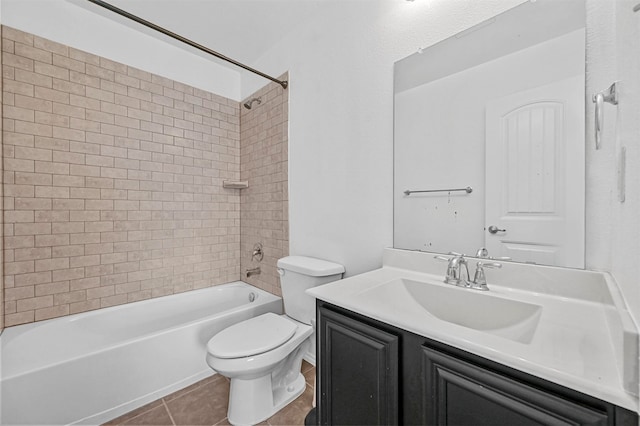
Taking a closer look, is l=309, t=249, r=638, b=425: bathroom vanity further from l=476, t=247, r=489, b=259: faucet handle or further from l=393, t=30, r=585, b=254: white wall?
l=393, t=30, r=585, b=254: white wall

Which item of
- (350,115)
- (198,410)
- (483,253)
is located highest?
(350,115)

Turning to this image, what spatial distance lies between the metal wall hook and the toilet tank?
1.26 m

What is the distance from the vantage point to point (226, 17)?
195 cm

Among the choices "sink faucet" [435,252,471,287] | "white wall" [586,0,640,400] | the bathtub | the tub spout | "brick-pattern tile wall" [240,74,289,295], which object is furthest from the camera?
the tub spout

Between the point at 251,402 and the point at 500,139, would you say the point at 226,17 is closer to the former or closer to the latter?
the point at 500,139

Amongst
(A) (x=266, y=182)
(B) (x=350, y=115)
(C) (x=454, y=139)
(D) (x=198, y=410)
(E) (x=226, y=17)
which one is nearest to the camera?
(C) (x=454, y=139)

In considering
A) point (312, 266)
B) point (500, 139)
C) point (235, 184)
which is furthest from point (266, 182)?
point (500, 139)

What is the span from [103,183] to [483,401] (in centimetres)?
254

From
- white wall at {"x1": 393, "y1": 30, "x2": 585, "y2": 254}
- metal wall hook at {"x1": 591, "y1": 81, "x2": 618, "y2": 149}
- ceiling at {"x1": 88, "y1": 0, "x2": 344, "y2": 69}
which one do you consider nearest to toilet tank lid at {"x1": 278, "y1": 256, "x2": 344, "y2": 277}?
white wall at {"x1": 393, "y1": 30, "x2": 585, "y2": 254}

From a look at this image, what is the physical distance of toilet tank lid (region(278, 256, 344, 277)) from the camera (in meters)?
1.60

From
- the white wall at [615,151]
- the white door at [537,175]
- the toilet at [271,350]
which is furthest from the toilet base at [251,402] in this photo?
the white wall at [615,151]

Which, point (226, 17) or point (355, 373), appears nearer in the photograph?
point (355, 373)

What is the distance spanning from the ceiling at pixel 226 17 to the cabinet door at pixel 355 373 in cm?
194

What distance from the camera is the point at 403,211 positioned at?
1.38m
